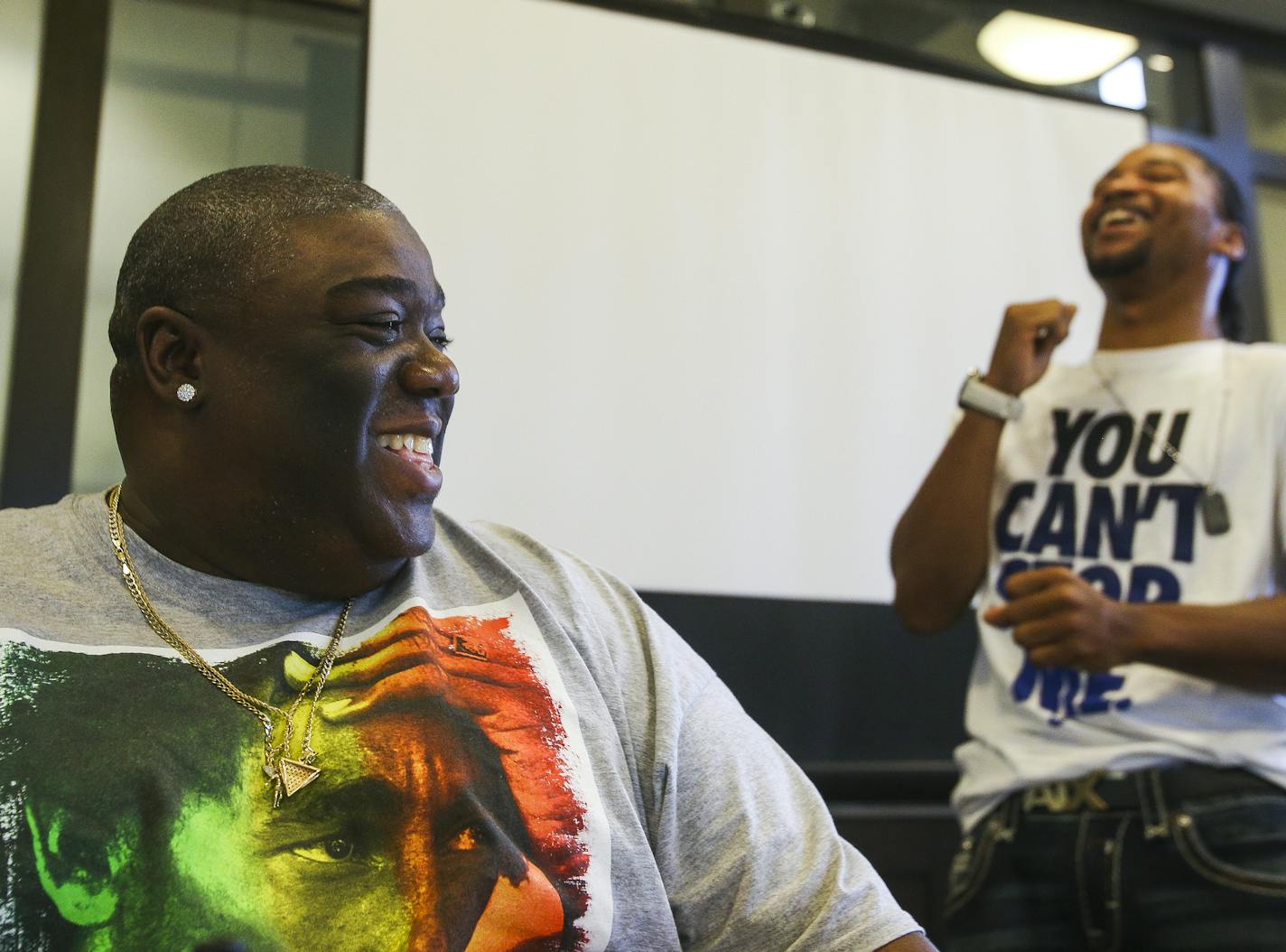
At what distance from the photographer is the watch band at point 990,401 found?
178 cm

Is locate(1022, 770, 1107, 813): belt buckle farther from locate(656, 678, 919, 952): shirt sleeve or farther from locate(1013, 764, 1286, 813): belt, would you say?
locate(656, 678, 919, 952): shirt sleeve

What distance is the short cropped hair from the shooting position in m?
1.10

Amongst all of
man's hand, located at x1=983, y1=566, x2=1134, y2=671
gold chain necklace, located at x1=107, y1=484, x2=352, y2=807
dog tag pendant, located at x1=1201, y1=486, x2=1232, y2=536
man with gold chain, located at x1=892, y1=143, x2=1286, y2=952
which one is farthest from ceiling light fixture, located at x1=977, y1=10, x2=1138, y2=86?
gold chain necklace, located at x1=107, y1=484, x2=352, y2=807

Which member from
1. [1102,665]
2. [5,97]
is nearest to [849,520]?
[1102,665]

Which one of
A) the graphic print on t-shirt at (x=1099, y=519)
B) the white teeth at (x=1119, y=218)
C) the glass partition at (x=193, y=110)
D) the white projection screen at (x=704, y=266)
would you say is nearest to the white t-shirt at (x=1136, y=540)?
the graphic print on t-shirt at (x=1099, y=519)

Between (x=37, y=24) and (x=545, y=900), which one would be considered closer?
(x=545, y=900)

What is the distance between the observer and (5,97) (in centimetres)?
209

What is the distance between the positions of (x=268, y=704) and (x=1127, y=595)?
3.81ft

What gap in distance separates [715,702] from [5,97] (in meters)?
1.71

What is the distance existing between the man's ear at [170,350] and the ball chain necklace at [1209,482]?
4.21 ft

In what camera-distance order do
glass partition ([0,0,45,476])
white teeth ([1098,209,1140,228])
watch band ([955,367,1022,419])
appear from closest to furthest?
watch band ([955,367,1022,419])
white teeth ([1098,209,1140,228])
glass partition ([0,0,45,476])

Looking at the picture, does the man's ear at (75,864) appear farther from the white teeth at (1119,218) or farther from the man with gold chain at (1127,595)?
the white teeth at (1119,218)

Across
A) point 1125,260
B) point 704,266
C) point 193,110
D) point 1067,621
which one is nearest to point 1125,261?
point 1125,260

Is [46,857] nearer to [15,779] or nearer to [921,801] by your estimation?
[15,779]
